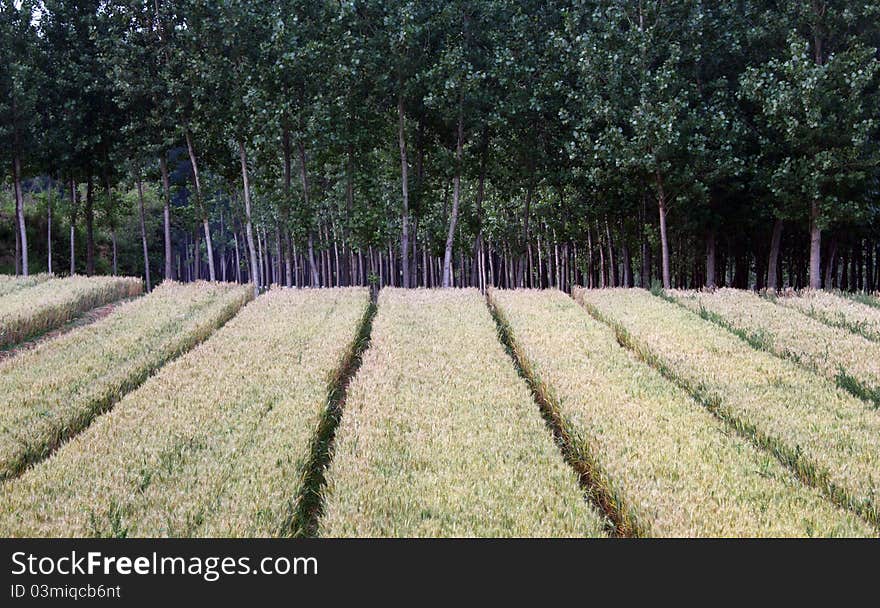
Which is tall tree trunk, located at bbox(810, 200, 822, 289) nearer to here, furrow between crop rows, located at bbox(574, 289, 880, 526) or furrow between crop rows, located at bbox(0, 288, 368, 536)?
furrow between crop rows, located at bbox(574, 289, 880, 526)

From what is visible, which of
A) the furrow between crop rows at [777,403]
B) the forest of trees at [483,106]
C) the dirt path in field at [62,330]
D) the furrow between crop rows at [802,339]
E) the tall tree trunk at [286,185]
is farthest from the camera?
the tall tree trunk at [286,185]

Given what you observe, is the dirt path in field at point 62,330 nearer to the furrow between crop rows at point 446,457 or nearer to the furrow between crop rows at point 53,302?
the furrow between crop rows at point 53,302

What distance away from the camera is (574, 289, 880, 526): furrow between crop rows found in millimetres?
6492

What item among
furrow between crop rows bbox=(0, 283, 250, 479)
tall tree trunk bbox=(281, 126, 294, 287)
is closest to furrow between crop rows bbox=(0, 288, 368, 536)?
furrow between crop rows bbox=(0, 283, 250, 479)

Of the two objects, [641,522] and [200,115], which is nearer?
[641,522]

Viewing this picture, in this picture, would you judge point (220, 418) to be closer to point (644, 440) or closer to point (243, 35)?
point (644, 440)

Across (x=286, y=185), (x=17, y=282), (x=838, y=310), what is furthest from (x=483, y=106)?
(x=17, y=282)

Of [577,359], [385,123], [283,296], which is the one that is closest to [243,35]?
[385,123]

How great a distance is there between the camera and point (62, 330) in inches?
594

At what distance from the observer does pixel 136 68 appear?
→ 104 ft

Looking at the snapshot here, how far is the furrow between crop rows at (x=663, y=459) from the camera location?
553 cm

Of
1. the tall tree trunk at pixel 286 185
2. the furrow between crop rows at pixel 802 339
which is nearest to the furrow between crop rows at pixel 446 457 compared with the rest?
the furrow between crop rows at pixel 802 339

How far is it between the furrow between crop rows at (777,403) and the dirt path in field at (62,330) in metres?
11.4

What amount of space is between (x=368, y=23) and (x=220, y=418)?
944 inches
